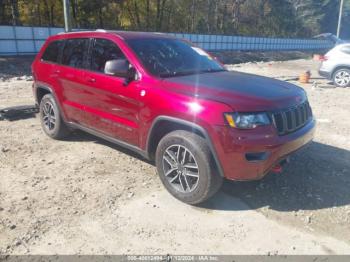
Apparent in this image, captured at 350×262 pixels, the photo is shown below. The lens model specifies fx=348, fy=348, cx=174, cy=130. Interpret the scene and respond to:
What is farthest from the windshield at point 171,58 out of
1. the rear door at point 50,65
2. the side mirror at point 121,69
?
the rear door at point 50,65

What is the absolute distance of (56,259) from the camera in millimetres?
2967

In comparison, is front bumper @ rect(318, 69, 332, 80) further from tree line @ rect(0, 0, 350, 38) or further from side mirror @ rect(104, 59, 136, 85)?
tree line @ rect(0, 0, 350, 38)

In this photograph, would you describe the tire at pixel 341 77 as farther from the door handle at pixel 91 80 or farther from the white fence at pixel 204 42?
the door handle at pixel 91 80

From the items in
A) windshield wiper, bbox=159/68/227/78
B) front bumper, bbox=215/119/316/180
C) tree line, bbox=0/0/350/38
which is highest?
tree line, bbox=0/0/350/38

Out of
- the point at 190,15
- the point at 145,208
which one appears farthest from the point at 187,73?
the point at 190,15

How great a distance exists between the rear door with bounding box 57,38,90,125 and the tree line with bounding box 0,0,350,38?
19.3 meters

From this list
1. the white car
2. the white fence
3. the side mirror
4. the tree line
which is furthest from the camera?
the tree line

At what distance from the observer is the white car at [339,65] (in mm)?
12289

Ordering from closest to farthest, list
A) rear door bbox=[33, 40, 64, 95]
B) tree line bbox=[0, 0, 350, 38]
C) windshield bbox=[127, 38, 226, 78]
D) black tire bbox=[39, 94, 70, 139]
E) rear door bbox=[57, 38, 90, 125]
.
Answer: windshield bbox=[127, 38, 226, 78] → rear door bbox=[57, 38, 90, 125] → rear door bbox=[33, 40, 64, 95] → black tire bbox=[39, 94, 70, 139] → tree line bbox=[0, 0, 350, 38]

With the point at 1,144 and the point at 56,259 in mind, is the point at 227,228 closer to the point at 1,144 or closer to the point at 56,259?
the point at 56,259

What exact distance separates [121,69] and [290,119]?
197 cm

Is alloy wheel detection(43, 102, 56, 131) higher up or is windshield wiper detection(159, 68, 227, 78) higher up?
windshield wiper detection(159, 68, 227, 78)

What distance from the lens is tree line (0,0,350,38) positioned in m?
26.6

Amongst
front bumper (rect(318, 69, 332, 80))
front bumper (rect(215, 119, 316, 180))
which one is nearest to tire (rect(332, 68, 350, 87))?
front bumper (rect(318, 69, 332, 80))
